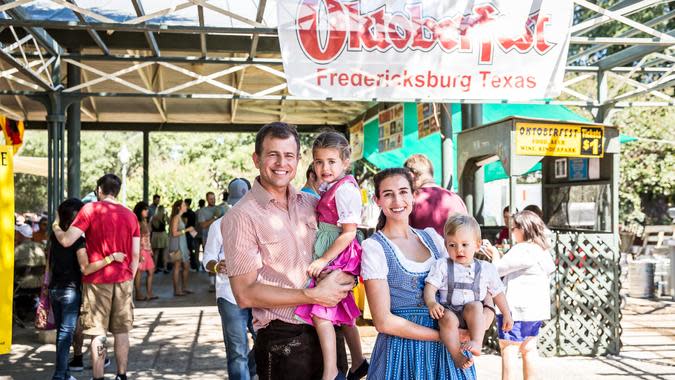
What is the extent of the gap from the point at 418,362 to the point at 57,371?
4650mm

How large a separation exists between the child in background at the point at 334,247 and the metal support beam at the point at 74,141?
9.52 meters

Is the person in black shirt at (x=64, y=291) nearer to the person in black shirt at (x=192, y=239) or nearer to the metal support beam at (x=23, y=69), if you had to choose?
the metal support beam at (x=23, y=69)

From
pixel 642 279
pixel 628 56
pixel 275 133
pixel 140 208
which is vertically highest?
pixel 628 56

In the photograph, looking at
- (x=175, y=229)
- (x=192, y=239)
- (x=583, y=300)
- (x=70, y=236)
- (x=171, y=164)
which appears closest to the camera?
(x=70, y=236)

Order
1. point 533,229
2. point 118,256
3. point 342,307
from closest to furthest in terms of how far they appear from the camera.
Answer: point 342,307 → point 533,229 → point 118,256

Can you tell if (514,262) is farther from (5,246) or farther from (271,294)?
(5,246)

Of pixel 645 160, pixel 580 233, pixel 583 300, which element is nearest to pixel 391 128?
pixel 580 233

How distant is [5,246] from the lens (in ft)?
21.1

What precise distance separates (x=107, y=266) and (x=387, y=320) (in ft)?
13.5

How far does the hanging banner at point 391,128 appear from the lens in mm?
13812

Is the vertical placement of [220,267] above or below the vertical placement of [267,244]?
below

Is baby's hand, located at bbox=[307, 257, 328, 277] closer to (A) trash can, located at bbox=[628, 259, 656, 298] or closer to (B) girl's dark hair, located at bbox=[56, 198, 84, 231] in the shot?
(B) girl's dark hair, located at bbox=[56, 198, 84, 231]

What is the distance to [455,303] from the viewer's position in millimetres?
3412

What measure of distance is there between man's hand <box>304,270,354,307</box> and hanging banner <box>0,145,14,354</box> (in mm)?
4205
